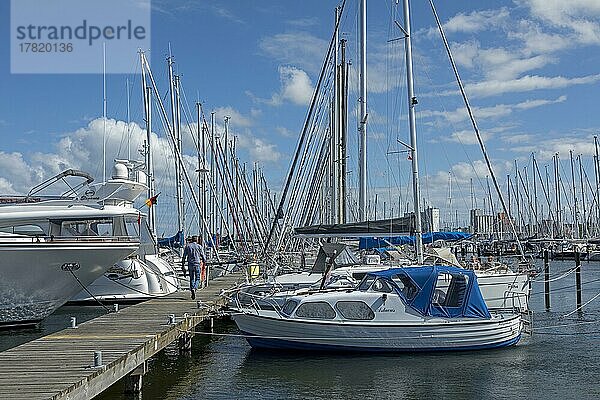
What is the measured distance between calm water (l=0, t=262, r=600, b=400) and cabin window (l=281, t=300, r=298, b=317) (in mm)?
1209

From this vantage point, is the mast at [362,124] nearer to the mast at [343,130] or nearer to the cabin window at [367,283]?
the mast at [343,130]

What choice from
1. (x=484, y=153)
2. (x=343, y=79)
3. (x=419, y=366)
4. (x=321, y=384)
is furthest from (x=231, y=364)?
(x=343, y=79)

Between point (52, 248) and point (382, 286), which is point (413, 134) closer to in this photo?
point (382, 286)

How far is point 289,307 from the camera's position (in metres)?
20.9

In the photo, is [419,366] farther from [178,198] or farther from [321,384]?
[178,198]

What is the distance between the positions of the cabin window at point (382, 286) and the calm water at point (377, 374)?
1820mm

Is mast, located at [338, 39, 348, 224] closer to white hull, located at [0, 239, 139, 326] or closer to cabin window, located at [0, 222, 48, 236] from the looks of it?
→ white hull, located at [0, 239, 139, 326]

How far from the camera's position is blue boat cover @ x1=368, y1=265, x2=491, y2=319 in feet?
68.5

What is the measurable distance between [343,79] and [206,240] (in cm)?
1541

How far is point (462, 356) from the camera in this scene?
20.8 m

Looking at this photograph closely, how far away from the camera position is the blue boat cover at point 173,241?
4406 cm

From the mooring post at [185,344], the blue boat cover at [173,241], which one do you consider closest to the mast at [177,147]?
the blue boat cover at [173,241]

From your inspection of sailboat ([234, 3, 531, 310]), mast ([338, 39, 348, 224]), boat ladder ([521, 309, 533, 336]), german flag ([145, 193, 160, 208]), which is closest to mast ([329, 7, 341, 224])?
mast ([338, 39, 348, 224])

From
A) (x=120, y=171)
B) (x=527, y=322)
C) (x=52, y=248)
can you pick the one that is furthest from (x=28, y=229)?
(x=527, y=322)
